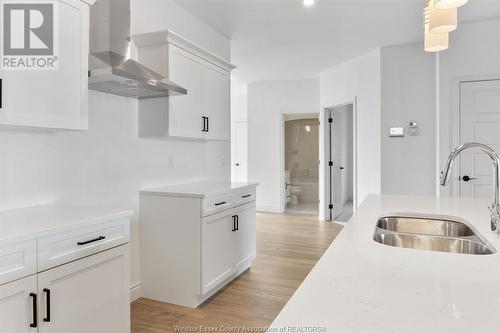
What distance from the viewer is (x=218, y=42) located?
3.95m

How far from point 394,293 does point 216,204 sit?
210 cm

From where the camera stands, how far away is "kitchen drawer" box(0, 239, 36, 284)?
1333mm

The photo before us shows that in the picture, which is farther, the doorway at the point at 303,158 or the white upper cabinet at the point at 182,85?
the doorway at the point at 303,158

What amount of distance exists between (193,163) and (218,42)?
1.50 meters

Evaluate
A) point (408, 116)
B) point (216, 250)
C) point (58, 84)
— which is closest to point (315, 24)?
point (408, 116)

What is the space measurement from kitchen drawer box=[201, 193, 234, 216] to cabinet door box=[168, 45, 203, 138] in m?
0.60

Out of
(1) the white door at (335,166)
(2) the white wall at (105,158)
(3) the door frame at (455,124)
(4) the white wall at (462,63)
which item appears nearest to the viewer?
(2) the white wall at (105,158)

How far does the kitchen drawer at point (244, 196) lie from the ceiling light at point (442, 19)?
6.62 ft

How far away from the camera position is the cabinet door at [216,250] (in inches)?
104

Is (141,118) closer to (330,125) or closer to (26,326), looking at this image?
(26,326)

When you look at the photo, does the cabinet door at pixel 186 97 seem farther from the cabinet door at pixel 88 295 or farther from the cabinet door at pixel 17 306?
the cabinet door at pixel 17 306

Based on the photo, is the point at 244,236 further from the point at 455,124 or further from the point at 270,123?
the point at 270,123

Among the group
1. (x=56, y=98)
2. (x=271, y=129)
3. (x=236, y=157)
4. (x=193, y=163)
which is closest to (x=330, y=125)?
(x=271, y=129)

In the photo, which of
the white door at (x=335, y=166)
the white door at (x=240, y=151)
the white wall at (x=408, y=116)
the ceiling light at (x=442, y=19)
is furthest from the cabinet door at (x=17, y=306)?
the white door at (x=240, y=151)
